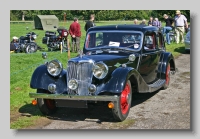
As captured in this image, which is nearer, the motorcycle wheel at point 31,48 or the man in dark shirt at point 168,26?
the motorcycle wheel at point 31,48

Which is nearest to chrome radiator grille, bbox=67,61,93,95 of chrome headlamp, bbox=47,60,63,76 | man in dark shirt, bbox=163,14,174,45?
chrome headlamp, bbox=47,60,63,76

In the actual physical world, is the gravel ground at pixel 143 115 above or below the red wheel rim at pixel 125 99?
below

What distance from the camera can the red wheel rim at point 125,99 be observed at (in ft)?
18.4

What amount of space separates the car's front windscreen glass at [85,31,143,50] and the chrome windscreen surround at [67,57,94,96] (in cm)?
133

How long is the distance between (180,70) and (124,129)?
578 cm

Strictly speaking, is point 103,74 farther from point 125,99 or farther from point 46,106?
point 46,106

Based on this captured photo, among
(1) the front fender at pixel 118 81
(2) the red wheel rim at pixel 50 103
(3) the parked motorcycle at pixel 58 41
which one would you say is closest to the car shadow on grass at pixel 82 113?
(2) the red wheel rim at pixel 50 103

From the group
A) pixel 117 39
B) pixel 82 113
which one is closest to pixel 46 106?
pixel 82 113

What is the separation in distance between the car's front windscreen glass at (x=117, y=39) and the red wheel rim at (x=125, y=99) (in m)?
1.32

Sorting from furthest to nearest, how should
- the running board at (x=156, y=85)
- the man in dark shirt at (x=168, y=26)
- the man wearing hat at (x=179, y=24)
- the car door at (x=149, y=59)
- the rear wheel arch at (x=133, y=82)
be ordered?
1. the man in dark shirt at (x=168, y=26)
2. the man wearing hat at (x=179, y=24)
3. the car door at (x=149, y=59)
4. the running board at (x=156, y=85)
5. the rear wheel arch at (x=133, y=82)

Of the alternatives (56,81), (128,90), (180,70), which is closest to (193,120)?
(128,90)

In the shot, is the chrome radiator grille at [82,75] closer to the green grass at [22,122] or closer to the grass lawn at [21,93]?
the green grass at [22,122]

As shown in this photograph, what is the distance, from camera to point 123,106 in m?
5.68

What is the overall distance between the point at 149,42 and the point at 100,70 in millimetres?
2307
